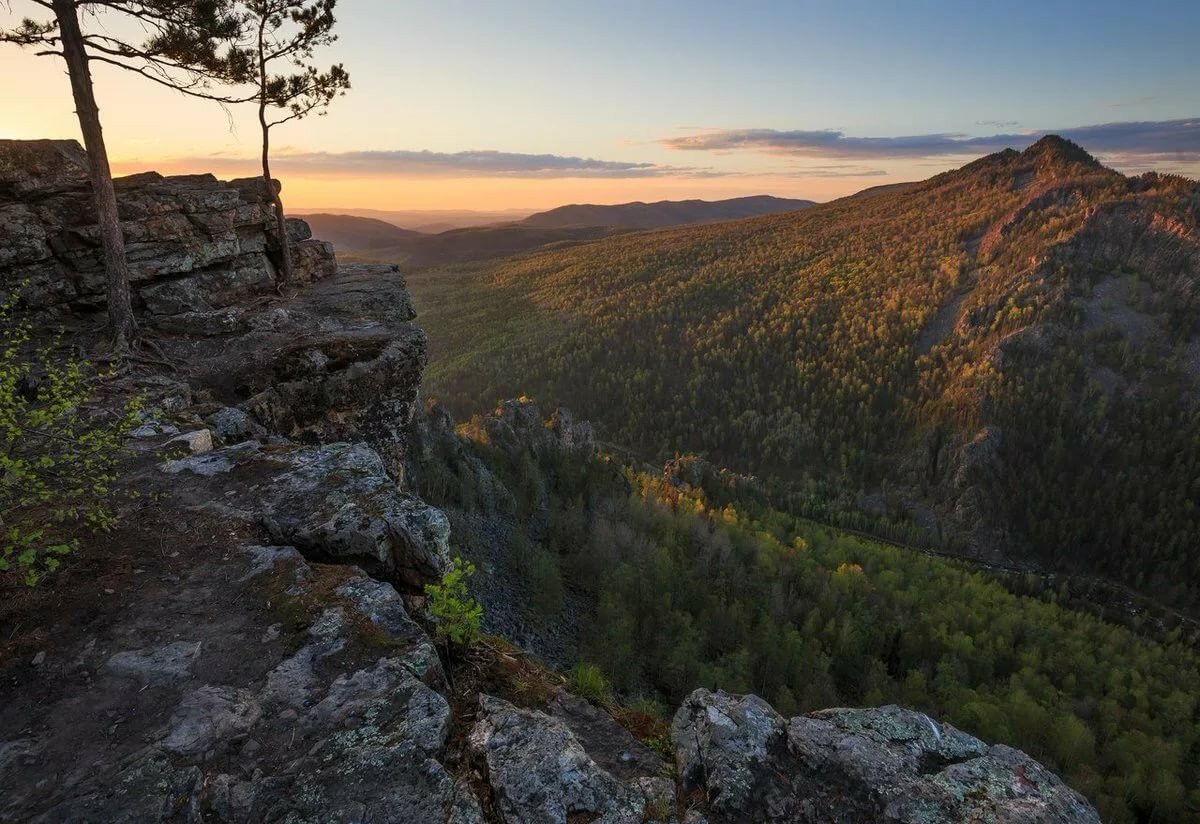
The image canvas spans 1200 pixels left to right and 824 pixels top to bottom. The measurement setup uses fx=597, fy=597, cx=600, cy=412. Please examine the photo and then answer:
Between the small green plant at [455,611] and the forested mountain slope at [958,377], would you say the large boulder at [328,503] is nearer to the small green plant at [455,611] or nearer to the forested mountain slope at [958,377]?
the small green plant at [455,611]

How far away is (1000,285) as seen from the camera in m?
150

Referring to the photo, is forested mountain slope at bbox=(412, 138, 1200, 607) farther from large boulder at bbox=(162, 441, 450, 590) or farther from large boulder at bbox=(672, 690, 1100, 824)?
large boulder at bbox=(672, 690, 1100, 824)

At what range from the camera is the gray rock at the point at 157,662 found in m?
7.30

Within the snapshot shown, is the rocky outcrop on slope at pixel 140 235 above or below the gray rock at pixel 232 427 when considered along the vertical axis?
above

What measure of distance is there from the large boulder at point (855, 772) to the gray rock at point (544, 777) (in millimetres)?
1081

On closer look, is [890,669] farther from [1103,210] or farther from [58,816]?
[1103,210]

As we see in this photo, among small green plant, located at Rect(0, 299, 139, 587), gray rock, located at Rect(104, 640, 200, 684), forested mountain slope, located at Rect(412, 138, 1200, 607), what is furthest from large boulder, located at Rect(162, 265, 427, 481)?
forested mountain slope, located at Rect(412, 138, 1200, 607)

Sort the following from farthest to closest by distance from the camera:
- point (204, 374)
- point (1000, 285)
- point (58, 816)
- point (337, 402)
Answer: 1. point (1000, 285)
2. point (337, 402)
3. point (204, 374)
4. point (58, 816)

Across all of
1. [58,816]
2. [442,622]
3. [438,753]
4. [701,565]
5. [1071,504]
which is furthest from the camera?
[1071,504]

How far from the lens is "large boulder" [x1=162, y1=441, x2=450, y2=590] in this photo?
9.77 metres

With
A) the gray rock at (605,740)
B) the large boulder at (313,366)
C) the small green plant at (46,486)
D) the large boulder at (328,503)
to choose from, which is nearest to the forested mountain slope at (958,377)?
the large boulder at (313,366)

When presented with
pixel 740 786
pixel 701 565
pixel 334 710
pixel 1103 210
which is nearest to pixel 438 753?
pixel 334 710

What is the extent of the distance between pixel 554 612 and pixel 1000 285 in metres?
161

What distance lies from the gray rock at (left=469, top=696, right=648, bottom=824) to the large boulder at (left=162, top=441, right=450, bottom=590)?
351 cm
